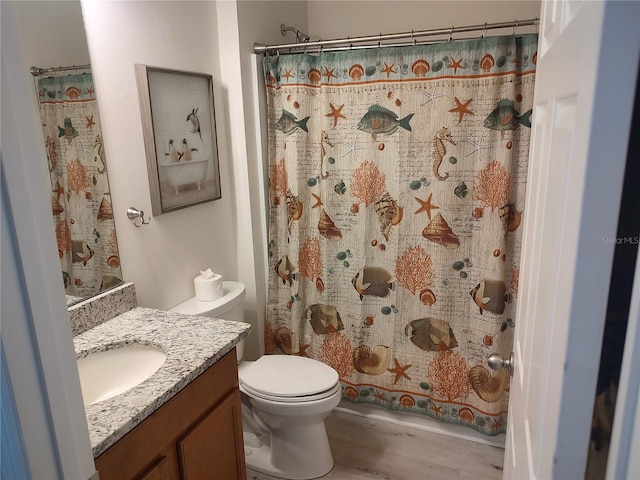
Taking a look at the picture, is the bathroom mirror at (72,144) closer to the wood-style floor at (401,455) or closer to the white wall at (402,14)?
the wood-style floor at (401,455)

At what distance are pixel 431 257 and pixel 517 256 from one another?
38cm

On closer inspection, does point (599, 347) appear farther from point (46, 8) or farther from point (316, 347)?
point (316, 347)

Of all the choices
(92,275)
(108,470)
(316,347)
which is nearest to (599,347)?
(108,470)

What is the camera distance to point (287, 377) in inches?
79.7

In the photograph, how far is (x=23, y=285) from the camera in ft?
2.00

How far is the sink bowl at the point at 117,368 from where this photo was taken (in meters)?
1.42

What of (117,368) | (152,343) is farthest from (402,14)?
(117,368)

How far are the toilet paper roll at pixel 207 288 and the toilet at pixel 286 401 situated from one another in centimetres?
3

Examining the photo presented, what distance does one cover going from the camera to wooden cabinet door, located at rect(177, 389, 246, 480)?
53.5 inches

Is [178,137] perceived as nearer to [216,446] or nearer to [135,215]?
[135,215]

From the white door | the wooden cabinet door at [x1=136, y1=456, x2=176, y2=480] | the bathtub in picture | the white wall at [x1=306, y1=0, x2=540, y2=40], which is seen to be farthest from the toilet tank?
the white wall at [x1=306, y1=0, x2=540, y2=40]

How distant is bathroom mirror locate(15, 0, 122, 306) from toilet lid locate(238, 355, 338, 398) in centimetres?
73

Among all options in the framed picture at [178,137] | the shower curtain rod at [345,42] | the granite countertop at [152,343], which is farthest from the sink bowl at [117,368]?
the shower curtain rod at [345,42]

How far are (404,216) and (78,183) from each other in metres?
1.39
